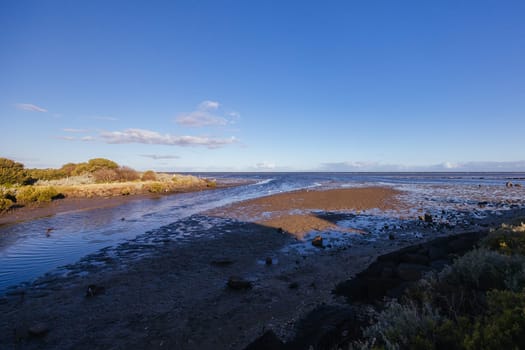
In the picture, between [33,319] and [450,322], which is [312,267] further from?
[33,319]

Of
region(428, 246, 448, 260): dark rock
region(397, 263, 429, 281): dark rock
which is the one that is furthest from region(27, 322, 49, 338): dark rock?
region(428, 246, 448, 260): dark rock

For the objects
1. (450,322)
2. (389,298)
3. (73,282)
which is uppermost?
(450,322)

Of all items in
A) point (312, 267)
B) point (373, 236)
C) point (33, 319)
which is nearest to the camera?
point (33, 319)

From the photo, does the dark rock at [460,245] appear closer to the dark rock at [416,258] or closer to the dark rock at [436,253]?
the dark rock at [436,253]

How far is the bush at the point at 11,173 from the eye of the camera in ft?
112

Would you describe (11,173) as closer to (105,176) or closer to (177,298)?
(105,176)

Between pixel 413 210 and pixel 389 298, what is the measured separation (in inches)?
634

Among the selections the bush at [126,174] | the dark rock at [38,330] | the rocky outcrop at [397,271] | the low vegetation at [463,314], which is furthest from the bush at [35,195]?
the low vegetation at [463,314]

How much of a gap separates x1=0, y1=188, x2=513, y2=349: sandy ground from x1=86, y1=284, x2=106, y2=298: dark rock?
0.03 metres

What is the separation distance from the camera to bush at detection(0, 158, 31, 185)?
34197mm

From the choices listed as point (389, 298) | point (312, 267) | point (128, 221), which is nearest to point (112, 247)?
point (128, 221)

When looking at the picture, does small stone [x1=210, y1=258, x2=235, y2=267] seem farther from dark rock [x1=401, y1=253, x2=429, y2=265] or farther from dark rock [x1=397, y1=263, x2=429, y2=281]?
dark rock [x1=401, y1=253, x2=429, y2=265]

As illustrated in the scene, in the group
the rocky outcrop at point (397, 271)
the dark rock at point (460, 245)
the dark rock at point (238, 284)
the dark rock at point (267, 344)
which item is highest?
the dark rock at point (460, 245)

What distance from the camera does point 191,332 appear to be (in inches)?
190
